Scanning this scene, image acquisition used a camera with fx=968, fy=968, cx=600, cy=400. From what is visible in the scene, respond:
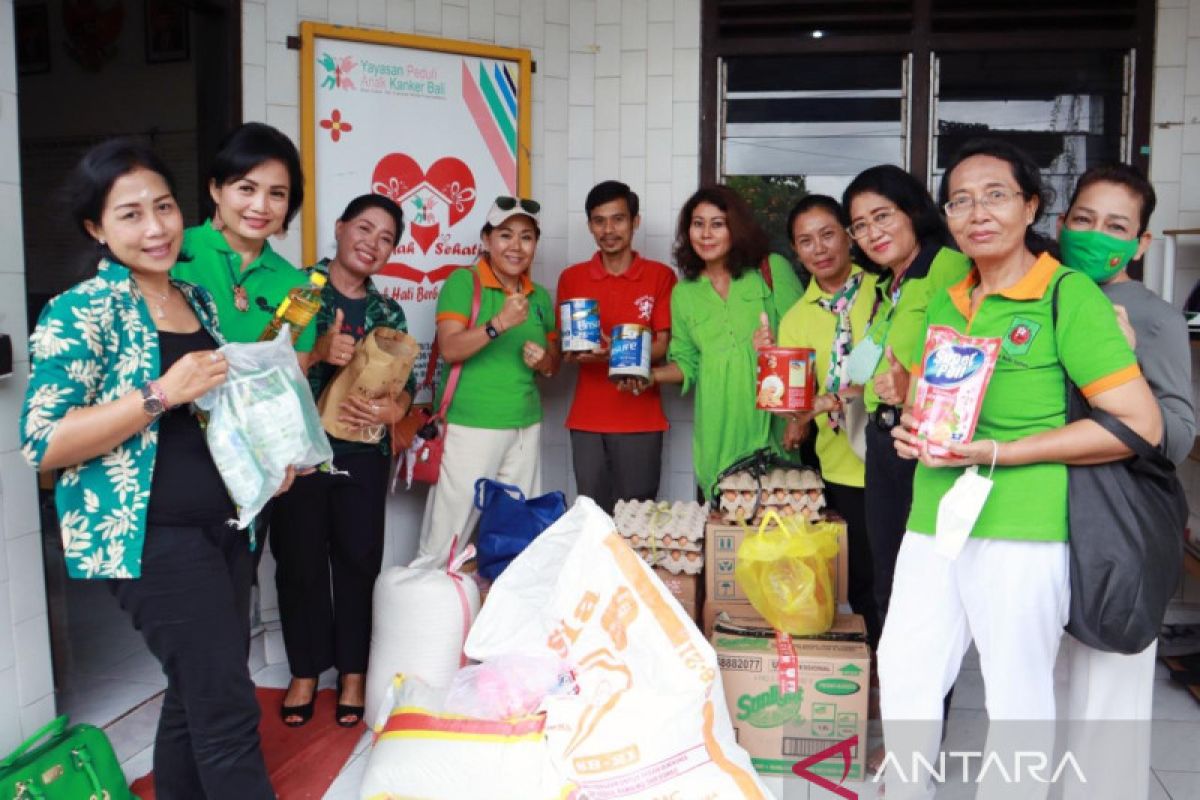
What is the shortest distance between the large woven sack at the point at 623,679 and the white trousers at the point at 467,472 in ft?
2.60

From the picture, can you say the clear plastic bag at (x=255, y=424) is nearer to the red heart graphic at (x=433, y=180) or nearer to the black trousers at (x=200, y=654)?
the black trousers at (x=200, y=654)

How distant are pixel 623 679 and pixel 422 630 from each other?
2.35 ft

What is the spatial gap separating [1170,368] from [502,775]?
5.29 ft

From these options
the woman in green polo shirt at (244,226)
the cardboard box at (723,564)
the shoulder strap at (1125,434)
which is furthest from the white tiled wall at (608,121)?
the shoulder strap at (1125,434)

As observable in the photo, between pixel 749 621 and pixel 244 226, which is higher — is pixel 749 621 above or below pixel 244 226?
below

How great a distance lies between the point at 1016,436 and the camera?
5.90ft

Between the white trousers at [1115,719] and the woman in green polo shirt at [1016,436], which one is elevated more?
the woman in green polo shirt at [1016,436]

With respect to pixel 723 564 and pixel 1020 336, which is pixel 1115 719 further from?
pixel 723 564

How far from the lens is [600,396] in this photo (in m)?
3.36

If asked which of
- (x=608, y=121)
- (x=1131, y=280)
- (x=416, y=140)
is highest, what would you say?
(x=608, y=121)

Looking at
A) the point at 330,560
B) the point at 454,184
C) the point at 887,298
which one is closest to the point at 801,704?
the point at 887,298

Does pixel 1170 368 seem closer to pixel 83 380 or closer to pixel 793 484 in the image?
pixel 793 484

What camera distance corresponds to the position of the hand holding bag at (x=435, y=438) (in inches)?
126

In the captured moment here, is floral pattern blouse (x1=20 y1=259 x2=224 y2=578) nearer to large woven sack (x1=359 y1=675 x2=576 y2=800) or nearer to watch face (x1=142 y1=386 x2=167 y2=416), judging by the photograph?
watch face (x1=142 y1=386 x2=167 y2=416)
